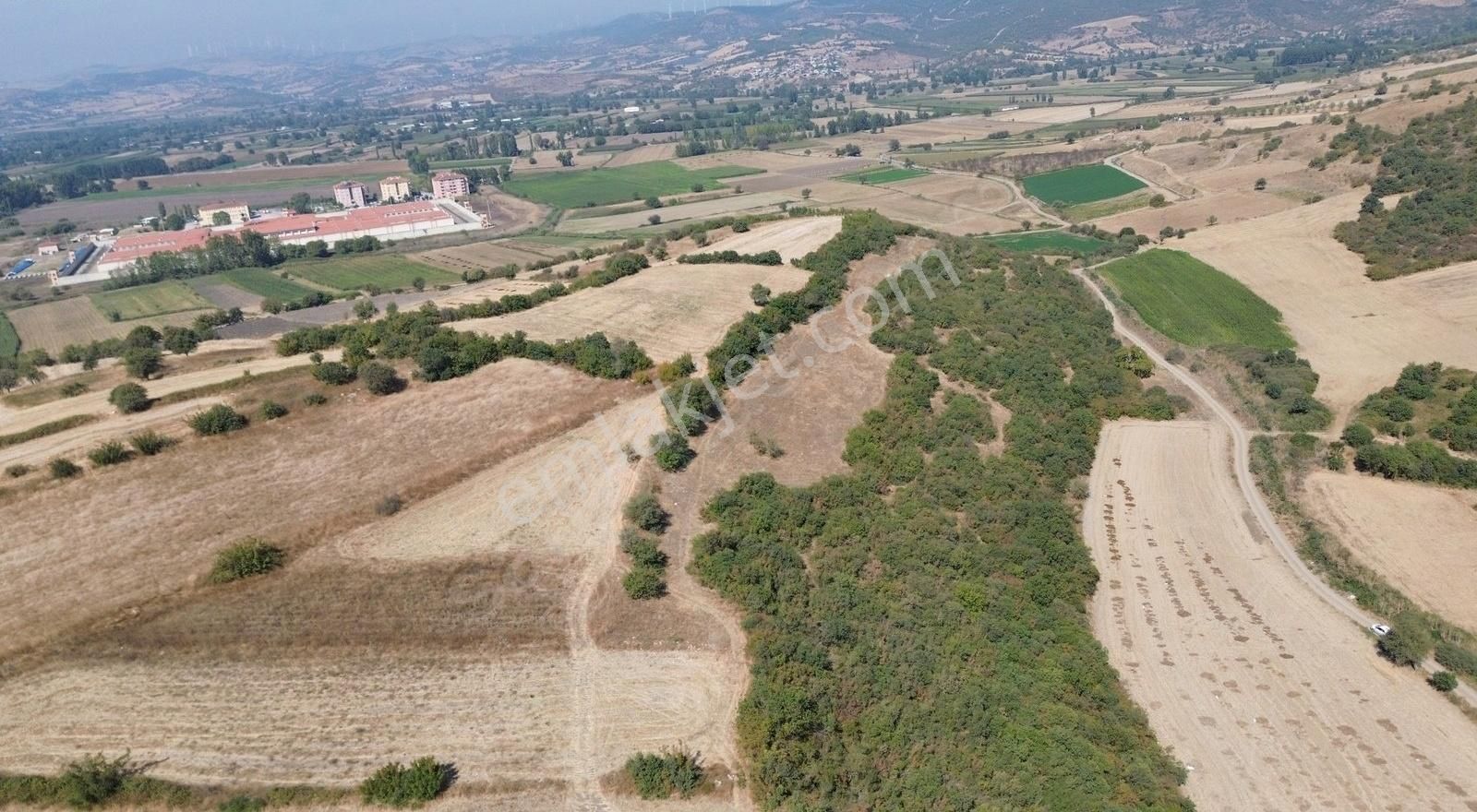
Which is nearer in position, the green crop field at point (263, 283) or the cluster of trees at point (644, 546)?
the cluster of trees at point (644, 546)

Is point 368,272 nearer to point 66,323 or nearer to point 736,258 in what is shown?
point 66,323

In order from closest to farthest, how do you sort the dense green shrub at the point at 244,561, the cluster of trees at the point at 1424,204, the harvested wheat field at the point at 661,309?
the dense green shrub at the point at 244,561
the harvested wheat field at the point at 661,309
the cluster of trees at the point at 1424,204

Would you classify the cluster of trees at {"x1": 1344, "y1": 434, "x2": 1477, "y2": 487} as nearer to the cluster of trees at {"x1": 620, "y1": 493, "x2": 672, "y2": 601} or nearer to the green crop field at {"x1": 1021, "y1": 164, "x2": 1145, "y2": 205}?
the cluster of trees at {"x1": 620, "y1": 493, "x2": 672, "y2": 601}

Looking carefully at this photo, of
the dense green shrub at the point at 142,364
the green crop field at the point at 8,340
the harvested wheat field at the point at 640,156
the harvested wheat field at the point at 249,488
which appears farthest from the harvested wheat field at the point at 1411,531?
→ the harvested wheat field at the point at 640,156

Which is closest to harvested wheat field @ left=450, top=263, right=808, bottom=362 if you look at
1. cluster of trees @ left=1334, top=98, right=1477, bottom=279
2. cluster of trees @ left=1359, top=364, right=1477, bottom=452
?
cluster of trees @ left=1359, top=364, right=1477, bottom=452

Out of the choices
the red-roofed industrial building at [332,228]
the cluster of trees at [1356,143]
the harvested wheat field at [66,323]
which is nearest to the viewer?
the harvested wheat field at [66,323]

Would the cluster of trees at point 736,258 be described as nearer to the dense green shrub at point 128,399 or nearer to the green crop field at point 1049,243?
the green crop field at point 1049,243

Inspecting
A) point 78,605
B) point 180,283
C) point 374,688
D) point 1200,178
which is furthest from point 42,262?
point 1200,178

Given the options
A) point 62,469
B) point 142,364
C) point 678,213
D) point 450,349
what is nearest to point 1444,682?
point 450,349
